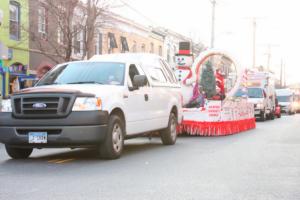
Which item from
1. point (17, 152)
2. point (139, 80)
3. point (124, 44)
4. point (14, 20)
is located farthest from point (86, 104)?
point (124, 44)

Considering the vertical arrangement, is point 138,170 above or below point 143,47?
below

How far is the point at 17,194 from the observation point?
655cm

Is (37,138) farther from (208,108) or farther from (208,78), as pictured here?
(208,78)

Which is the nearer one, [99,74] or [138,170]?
[138,170]

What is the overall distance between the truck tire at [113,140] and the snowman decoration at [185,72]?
904 cm

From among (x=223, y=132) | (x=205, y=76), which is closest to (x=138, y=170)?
(x=223, y=132)

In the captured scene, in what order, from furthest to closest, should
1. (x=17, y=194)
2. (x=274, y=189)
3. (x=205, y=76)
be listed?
(x=205, y=76)
(x=274, y=189)
(x=17, y=194)

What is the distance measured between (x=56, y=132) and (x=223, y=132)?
29.8 feet

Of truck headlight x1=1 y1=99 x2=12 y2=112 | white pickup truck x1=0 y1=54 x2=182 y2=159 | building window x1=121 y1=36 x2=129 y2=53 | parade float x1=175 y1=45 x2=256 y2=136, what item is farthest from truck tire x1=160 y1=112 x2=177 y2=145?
building window x1=121 y1=36 x2=129 y2=53

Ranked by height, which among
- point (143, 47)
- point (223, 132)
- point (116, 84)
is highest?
point (143, 47)

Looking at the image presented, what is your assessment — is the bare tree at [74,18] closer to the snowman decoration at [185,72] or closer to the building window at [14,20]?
the building window at [14,20]

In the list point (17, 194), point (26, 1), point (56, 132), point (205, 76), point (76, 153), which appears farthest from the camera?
point (205, 76)

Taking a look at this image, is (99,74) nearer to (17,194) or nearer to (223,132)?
(17,194)

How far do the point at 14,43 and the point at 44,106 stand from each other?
17.8m
